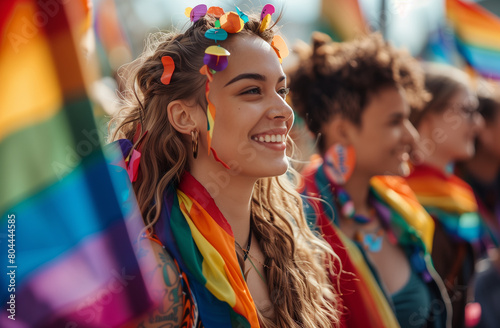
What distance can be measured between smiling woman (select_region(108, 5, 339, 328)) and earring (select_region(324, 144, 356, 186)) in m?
0.82

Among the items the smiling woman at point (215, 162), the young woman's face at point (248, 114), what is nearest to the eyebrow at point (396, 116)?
the smiling woman at point (215, 162)

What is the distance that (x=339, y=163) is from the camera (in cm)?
289

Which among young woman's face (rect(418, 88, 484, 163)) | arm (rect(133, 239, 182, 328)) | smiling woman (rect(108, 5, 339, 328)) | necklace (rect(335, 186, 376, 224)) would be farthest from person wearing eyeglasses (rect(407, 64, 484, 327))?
arm (rect(133, 239, 182, 328))

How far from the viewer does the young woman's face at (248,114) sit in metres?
1.87

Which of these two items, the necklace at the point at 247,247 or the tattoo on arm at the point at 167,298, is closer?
the tattoo on arm at the point at 167,298

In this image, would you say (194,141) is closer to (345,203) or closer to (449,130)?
(345,203)

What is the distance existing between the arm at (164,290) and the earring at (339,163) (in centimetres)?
138

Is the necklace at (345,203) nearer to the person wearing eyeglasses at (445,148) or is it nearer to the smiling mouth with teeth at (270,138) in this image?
the person wearing eyeglasses at (445,148)

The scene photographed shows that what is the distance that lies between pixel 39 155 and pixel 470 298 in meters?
3.27

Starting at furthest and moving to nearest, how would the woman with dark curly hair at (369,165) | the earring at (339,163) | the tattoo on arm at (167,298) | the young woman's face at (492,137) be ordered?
1. the young woman's face at (492,137)
2. the earring at (339,163)
3. the woman with dark curly hair at (369,165)
4. the tattoo on arm at (167,298)

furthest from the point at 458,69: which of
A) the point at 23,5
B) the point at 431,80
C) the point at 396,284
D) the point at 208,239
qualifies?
the point at 23,5

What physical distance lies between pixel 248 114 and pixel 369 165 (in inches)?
49.4

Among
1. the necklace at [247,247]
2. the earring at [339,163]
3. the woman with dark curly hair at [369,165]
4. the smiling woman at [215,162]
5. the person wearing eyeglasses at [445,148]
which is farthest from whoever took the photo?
the person wearing eyeglasses at [445,148]

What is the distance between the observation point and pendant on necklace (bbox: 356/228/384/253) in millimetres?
2824
